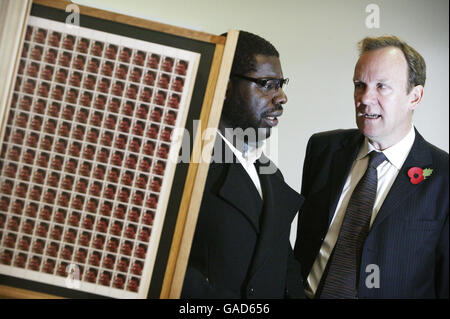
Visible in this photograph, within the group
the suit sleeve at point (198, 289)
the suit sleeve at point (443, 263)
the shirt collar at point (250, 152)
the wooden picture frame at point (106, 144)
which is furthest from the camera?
the shirt collar at point (250, 152)

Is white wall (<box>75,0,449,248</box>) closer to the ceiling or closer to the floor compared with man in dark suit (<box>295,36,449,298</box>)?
closer to the ceiling

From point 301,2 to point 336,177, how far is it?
0.79 meters

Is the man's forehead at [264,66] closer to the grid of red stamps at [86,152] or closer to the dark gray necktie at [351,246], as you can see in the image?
the grid of red stamps at [86,152]

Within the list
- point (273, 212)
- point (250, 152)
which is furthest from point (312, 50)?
point (273, 212)

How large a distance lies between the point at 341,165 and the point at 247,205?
0.50 meters

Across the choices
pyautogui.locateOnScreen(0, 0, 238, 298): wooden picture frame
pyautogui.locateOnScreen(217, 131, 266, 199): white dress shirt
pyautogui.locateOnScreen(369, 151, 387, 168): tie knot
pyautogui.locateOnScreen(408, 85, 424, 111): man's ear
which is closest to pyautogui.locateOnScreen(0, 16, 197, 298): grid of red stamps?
pyautogui.locateOnScreen(0, 0, 238, 298): wooden picture frame

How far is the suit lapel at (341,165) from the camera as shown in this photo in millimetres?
1591

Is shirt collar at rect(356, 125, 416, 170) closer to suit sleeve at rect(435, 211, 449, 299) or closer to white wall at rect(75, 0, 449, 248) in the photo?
suit sleeve at rect(435, 211, 449, 299)

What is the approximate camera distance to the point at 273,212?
1.39 meters

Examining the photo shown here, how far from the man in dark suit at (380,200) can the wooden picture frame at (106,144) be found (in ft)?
2.06

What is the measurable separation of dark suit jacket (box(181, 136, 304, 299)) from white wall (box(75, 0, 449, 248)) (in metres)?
0.57

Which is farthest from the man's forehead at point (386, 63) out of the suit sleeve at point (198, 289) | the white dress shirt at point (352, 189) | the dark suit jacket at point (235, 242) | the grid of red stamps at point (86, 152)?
the suit sleeve at point (198, 289)

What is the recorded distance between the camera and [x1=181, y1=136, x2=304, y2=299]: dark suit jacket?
51.9 inches

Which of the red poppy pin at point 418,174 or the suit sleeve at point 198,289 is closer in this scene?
the suit sleeve at point 198,289
